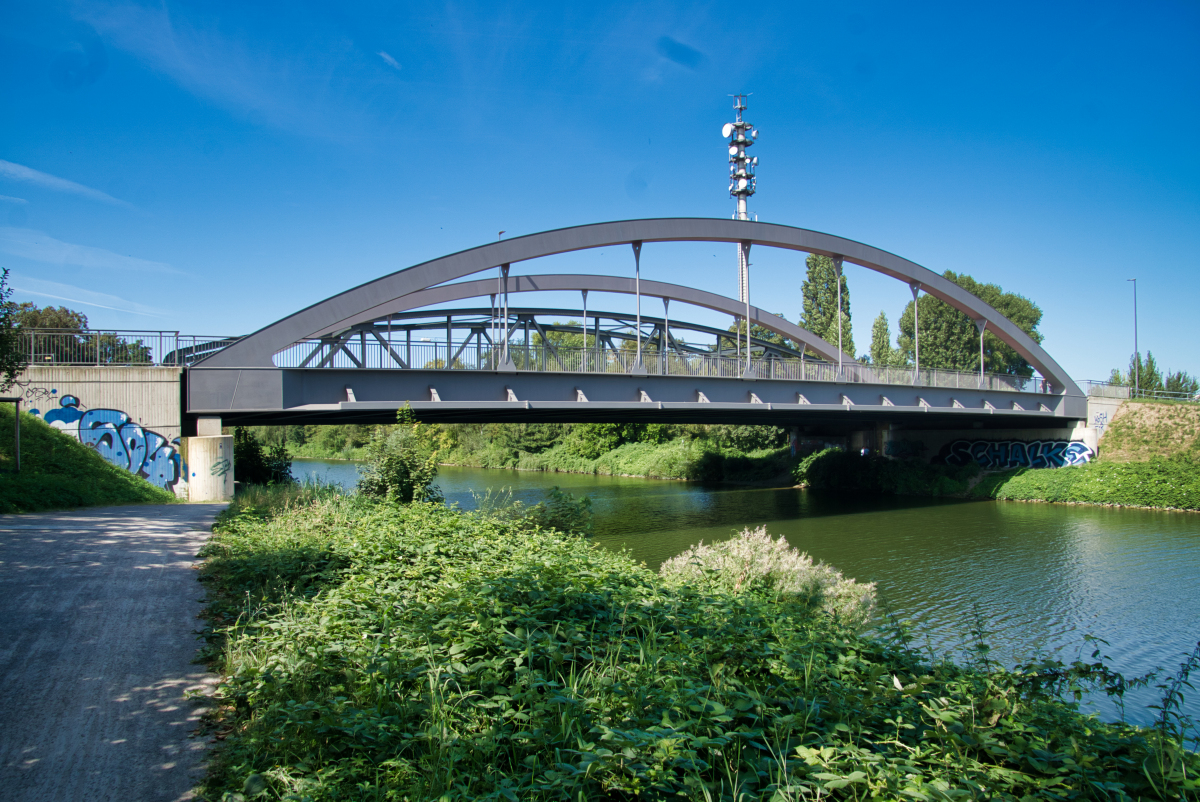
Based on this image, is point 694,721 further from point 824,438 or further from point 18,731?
point 824,438

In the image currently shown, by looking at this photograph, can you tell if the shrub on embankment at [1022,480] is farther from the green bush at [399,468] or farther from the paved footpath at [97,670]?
the paved footpath at [97,670]

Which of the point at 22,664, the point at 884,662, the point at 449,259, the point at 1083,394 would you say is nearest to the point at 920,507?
the point at 1083,394

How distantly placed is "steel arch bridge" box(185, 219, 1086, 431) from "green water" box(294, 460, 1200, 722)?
12.8 feet

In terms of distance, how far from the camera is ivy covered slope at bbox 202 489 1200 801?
3523mm

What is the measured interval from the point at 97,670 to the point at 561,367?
18484 mm

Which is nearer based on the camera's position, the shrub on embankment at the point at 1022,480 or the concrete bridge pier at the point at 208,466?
the concrete bridge pier at the point at 208,466

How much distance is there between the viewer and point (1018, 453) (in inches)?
1432

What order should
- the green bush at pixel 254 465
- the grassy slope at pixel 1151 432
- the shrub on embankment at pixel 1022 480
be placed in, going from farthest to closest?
the grassy slope at pixel 1151 432, the shrub on embankment at pixel 1022 480, the green bush at pixel 254 465

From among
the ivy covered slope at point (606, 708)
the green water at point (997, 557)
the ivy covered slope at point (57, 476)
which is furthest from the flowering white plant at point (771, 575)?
the ivy covered slope at point (57, 476)

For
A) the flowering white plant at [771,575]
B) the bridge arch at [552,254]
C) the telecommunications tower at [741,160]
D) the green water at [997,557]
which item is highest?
the telecommunications tower at [741,160]

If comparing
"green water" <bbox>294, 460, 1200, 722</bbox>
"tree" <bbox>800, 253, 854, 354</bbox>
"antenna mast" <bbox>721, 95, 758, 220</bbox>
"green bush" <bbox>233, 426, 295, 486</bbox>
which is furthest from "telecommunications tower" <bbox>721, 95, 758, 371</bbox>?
"green bush" <bbox>233, 426, 295, 486</bbox>

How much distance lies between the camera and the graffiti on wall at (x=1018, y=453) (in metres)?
34.8

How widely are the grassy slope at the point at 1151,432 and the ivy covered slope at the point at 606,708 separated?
36077 millimetres

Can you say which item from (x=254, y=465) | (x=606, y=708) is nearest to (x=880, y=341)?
(x=254, y=465)
